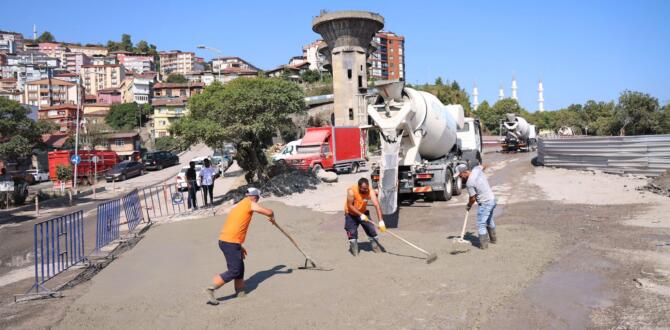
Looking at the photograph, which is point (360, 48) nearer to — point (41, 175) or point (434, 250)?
point (41, 175)

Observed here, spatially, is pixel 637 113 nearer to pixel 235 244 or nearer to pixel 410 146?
pixel 410 146

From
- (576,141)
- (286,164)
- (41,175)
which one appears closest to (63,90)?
(41,175)

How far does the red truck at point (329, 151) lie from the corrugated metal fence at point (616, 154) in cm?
929

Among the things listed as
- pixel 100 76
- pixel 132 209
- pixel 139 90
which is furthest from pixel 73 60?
pixel 132 209

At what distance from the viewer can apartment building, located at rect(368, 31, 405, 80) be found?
135 m

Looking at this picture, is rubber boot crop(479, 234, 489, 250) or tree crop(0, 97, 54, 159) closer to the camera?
rubber boot crop(479, 234, 489, 250)

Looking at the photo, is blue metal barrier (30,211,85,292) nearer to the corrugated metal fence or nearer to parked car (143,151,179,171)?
the corrugated metal fence

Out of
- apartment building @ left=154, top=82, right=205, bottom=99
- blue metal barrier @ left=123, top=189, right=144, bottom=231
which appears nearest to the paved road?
blue metal barrier @ left=123, top=189, right=144, bottom=231

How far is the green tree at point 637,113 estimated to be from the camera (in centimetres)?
5322

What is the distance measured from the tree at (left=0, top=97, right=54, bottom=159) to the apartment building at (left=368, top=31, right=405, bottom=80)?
377ft

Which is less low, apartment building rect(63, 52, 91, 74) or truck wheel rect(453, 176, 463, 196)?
apartment building rect(63, 52, 91, 74)

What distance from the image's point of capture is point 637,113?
2128 inches

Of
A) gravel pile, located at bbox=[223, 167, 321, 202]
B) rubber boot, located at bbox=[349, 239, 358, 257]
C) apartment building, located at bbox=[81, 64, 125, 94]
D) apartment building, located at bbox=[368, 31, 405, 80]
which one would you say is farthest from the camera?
apartment building, located at bbox=[368, 31, 405, 80]

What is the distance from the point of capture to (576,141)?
69.3ft
